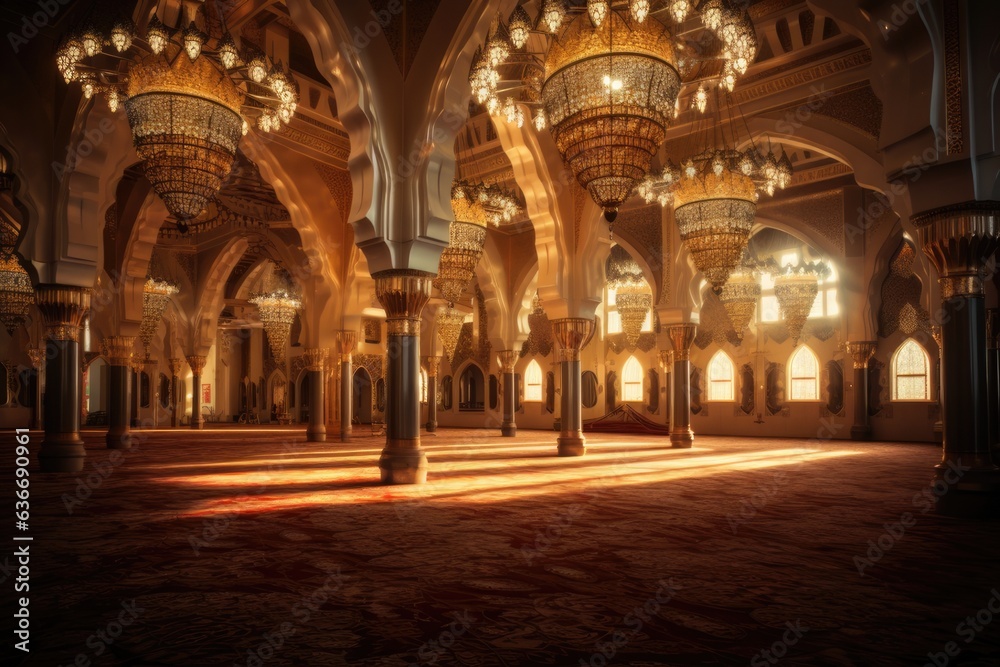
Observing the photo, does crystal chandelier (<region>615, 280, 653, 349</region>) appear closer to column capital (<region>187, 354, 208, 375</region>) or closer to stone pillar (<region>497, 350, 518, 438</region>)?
stone pillar (<region>497, 350, 518, 438</region>)

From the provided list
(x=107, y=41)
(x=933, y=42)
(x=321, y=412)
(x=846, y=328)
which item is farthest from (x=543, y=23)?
(x=846, y=328)

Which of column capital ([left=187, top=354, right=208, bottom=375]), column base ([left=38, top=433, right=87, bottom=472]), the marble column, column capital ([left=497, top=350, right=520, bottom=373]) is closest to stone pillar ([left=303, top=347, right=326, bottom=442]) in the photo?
the marble column

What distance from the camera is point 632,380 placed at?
17812 millimetres

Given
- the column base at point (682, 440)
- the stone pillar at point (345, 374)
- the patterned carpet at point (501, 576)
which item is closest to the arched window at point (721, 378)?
the column base at point (682, 440)

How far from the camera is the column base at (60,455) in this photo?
22.1ft

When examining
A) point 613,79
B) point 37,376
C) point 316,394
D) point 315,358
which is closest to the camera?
point 613,79

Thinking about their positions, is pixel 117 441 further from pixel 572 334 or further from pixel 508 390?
pixel 508 390

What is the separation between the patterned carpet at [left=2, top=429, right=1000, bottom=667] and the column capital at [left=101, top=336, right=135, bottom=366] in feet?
18.6

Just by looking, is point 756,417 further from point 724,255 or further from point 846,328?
point 724,255

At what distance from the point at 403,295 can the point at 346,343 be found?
21.8 ft

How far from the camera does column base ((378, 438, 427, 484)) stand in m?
5.71

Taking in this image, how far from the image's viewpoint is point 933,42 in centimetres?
402

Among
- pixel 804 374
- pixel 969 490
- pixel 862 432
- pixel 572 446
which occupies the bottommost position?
pixel 862 432

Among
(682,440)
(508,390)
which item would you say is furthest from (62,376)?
(508,390)
